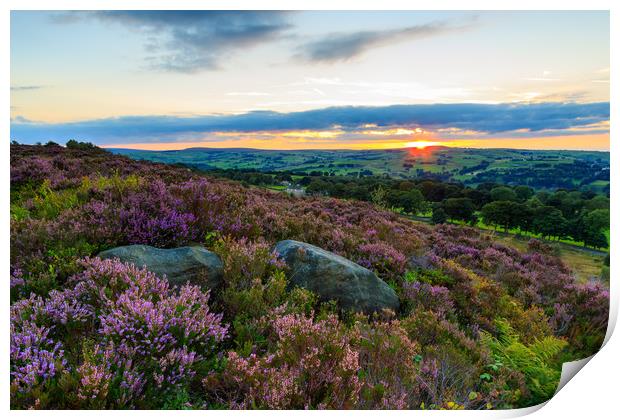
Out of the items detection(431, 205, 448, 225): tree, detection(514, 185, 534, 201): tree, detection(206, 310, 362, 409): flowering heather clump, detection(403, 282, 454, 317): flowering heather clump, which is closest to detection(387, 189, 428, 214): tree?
detection(431, 205, 448, 225): tree

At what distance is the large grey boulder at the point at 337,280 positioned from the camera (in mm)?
4434

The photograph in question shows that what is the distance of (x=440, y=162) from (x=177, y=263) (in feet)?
18.2

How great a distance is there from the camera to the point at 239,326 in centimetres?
342

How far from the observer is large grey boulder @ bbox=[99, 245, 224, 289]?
388cm

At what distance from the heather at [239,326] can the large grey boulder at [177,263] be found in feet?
0.41

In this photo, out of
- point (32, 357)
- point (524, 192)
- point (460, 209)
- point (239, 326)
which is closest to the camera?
point (32, 357)

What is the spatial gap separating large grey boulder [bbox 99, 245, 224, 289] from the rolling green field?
2859mm

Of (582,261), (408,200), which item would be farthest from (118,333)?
(408,200)

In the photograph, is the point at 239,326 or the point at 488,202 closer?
the point at 239,326

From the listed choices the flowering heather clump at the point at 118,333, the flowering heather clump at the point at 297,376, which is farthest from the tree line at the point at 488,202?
the flowering heather clump at the point at 118,333

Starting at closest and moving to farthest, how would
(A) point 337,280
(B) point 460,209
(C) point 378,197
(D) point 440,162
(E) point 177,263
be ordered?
(E) point 177,263
(A) point 337,280
(D) point 440,162
(B) point 460,209
(C) point 378,197

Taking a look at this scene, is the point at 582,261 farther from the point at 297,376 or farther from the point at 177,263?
the point at 177,263

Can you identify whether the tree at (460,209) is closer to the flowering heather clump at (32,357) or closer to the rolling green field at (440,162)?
the rolling green field at (440,162)
